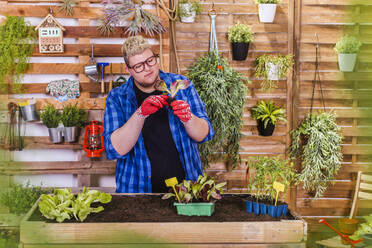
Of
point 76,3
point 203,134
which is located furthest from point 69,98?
point 203,134

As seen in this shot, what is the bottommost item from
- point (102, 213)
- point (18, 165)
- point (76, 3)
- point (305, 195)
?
point (305, 195)

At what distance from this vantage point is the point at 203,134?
2.18 meters

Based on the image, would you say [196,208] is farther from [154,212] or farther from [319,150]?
[319,150]

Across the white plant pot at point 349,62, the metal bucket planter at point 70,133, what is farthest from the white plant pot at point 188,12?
the white plant pot at point 349,62

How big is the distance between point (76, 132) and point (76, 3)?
115 cm

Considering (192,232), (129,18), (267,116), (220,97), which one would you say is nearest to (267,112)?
(267,116)

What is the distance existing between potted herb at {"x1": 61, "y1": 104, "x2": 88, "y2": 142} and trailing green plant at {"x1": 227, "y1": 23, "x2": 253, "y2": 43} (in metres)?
1.57

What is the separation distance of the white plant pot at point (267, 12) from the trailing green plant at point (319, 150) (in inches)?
39.9

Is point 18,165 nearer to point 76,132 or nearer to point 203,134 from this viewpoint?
point 203,134

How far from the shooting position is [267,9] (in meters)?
3.67

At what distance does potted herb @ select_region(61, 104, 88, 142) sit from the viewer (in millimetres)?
3465

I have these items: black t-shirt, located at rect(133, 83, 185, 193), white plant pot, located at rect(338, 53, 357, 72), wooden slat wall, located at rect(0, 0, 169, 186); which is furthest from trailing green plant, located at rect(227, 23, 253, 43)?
white plant pot, located at rect(338, 53, 357, 72)

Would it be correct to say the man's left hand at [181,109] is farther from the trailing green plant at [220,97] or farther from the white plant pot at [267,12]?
the white plant pot at [267,12]

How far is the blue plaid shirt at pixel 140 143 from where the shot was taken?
2266 mm
